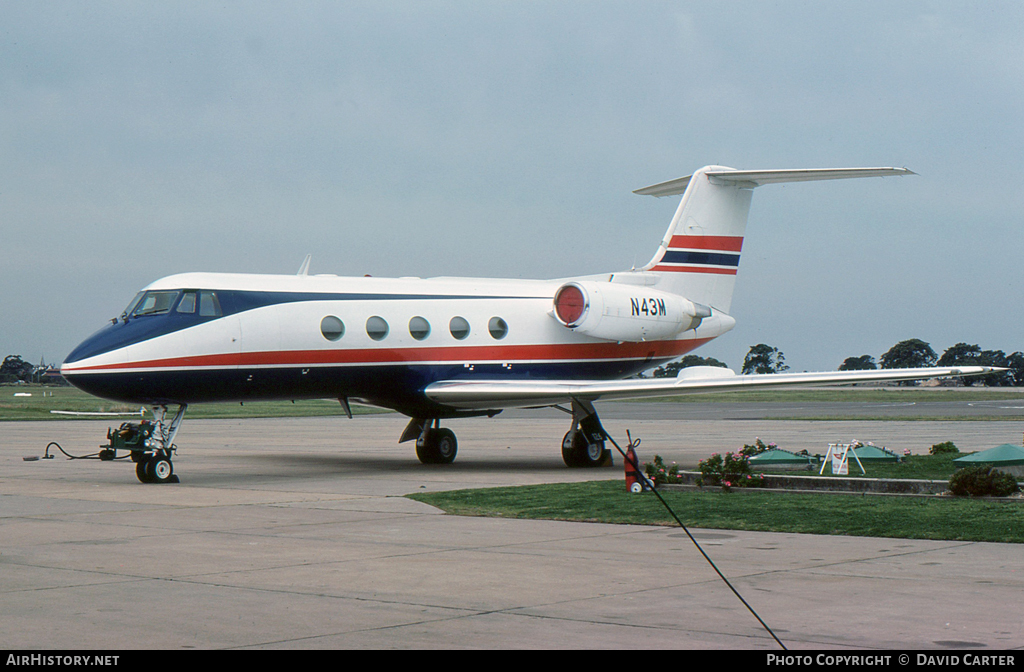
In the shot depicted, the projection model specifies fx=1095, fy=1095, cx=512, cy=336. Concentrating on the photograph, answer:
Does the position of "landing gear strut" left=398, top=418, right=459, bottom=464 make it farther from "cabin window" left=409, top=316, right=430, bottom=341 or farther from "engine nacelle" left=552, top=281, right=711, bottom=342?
"engine nacelle" left=552, top=281, right=711, bottom=342

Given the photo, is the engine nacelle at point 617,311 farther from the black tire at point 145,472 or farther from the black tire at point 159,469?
the black tire at point 145,472

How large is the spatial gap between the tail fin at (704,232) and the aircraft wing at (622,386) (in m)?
4.20

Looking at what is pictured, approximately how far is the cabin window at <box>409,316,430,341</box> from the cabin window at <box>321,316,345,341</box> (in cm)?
156

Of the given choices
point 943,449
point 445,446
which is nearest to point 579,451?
point 445,446

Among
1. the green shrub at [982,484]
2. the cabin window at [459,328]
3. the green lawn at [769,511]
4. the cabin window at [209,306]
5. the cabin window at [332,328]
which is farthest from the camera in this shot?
the cabin window at [459,328]

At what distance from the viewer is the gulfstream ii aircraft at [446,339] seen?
17.5 m

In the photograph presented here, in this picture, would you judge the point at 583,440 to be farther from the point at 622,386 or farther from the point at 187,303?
the point at 187,303

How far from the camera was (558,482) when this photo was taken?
17156mm

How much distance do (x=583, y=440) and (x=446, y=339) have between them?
3.27 m

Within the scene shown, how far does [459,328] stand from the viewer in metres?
21.4

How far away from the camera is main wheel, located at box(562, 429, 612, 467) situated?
21.0 m

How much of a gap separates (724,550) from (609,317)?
12820 mm

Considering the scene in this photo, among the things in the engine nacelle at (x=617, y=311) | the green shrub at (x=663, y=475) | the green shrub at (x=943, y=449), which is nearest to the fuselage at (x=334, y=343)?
the engine nacelle at (x=617, y=311)
